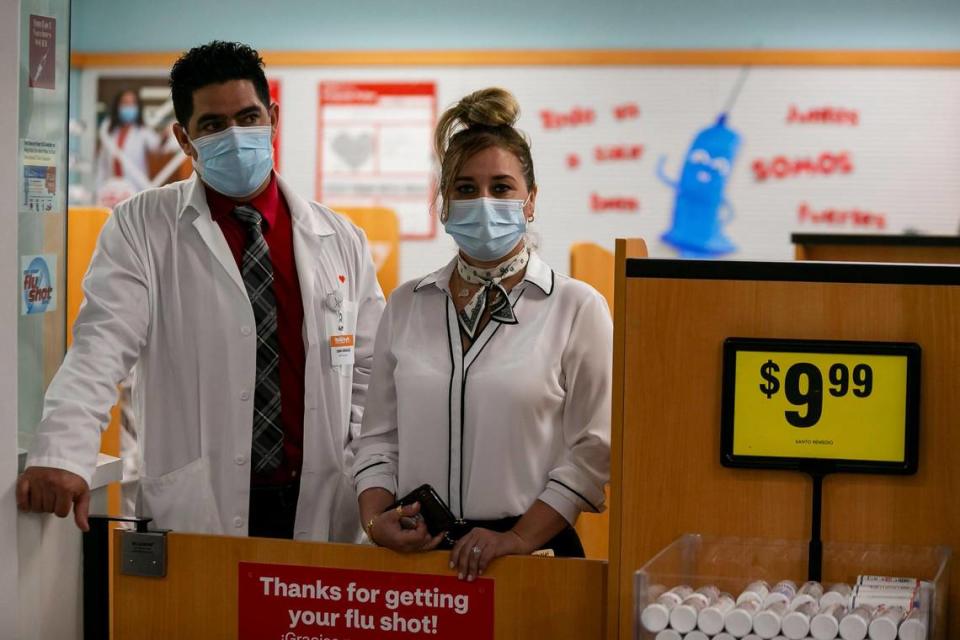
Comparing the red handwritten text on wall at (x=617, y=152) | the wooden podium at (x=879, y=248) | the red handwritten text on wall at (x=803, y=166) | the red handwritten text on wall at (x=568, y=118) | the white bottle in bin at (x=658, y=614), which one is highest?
the red handwritten text on wall at (x=568, y=118)

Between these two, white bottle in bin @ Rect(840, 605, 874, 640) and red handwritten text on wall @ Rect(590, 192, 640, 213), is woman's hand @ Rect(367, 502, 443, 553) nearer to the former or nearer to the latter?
white bottle in bin @ Rect(840, 605, 874, 640)

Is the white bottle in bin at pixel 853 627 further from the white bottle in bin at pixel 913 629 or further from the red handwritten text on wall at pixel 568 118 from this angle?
the red handwritten text on wall at pixel 568 118

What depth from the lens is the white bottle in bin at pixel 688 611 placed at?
4.60ft

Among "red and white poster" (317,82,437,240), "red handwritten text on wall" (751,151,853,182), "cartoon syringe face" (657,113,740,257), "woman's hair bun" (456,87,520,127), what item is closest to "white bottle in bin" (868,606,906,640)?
"woman's hair bun" (456,87,520,127)

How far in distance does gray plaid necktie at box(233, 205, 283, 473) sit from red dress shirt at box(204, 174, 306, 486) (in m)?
0.02

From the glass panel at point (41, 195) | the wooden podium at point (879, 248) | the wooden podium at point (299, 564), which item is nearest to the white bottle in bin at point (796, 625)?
the wooden podium at point (299, 564)

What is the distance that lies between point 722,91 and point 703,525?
588cm

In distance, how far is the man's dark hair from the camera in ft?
7.79

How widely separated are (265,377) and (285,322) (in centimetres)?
13

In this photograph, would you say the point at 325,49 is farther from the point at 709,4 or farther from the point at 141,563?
the point at 141,563

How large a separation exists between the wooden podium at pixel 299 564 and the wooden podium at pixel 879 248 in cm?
249

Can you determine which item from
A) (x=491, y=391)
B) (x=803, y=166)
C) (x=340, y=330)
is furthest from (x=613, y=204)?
(x=491, y=391)

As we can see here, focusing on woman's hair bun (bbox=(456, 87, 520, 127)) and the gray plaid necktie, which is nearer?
woman's hair bun (bbox=(456, 87, 520, 127))

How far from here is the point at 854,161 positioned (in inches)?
277
